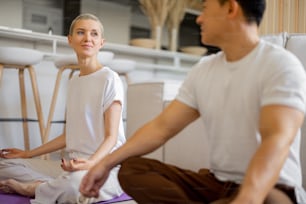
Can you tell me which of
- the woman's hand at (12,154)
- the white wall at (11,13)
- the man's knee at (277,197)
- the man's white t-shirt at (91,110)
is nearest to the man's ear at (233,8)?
the man's knee at (277,197)

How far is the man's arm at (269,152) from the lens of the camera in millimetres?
569

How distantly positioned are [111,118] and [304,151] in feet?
1.60

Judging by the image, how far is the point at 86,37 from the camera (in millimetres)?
1293

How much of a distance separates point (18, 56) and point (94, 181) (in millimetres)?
1227

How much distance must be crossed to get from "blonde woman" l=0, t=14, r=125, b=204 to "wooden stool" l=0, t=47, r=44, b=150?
56 cm

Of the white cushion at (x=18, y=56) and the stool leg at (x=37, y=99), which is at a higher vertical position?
the white cushion at (x=18, y=56)

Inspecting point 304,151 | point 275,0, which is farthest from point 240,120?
point 275,0

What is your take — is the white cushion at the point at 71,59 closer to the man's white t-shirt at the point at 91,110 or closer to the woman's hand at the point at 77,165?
the man's white t-shirt at the point at 91,110

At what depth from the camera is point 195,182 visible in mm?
810

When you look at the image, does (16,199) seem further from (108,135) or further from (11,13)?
(11,13)

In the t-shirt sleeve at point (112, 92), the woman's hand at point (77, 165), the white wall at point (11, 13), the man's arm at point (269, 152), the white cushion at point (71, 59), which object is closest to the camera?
the man's arm at point (269, 152)

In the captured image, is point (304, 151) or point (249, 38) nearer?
point (249, 38)

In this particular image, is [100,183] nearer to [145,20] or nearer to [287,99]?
[287,99]

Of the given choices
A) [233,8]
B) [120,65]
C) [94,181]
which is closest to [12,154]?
[94,181]
